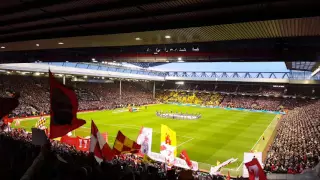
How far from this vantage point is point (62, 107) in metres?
7.04

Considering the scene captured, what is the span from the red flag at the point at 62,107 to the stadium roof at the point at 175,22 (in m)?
2.07

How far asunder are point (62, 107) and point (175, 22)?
13.8ft

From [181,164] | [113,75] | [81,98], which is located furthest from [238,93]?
[181,164]

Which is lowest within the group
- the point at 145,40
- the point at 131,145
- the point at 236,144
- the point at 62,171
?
the point at 236,144

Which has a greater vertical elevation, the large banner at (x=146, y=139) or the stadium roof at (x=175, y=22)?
the stadium roof at (x=175, y=22)

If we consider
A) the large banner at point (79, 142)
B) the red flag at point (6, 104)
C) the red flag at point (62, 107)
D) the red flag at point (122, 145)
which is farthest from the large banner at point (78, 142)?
the red flag at point (62, 107)

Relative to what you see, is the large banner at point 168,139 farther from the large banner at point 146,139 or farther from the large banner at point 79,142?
the large banner at point 79,142

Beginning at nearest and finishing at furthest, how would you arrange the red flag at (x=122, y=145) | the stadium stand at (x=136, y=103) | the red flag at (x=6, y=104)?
the stadium stand at (x=136, y=103)
the red flag at (x=6, y=104)
the red flag at (x=122, y=145)

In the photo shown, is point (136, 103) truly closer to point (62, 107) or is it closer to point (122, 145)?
point (122, 145)

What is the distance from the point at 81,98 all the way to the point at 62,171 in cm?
4996

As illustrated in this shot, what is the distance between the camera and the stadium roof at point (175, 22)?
18.3ft

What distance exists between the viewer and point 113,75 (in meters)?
54.4

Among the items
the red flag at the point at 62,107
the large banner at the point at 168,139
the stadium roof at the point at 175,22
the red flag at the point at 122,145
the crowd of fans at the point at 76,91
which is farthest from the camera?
the crowd of fans at the point at 76,91

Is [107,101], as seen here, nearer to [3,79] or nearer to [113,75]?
[113,75]
